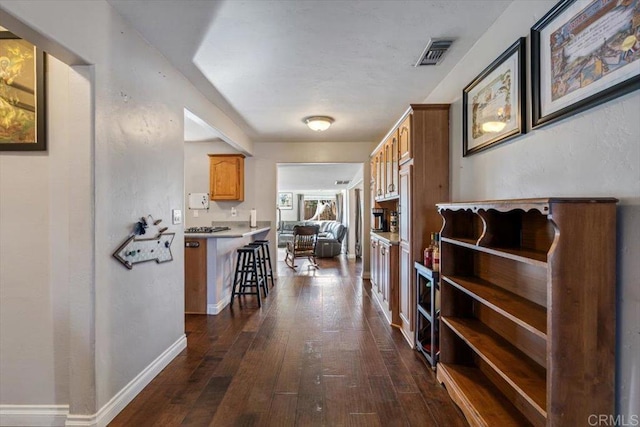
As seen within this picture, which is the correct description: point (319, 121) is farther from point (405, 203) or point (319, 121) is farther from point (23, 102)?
point (23, 102)

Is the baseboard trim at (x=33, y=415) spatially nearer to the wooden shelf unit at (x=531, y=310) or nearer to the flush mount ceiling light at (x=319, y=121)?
the wooden shelf unit at (x=531, y=310)

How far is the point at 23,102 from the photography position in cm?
165

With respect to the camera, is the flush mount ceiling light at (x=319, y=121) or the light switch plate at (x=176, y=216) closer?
the light switch plate at (x=176, y=216)

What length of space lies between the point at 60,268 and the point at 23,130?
0.81 metres

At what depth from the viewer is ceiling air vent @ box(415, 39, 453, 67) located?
2086 mm

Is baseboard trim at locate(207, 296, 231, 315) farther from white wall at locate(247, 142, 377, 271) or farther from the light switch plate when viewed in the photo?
white wall at locate(247, 142, 377, 271)

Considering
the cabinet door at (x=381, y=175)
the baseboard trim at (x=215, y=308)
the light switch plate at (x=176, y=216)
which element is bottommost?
the baseboard trim at (x=215, y=308)

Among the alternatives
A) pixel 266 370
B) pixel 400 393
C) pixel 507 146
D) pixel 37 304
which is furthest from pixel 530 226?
pixel 37 304

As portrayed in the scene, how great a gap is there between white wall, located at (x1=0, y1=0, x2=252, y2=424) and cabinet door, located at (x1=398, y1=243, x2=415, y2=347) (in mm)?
2131

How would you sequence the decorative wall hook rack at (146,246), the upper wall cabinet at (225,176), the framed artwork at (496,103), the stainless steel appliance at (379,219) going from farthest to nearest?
the upper wall cabinet at (225,176), the stainless steel appliance at (379,219), the decorative wall hook rack at (146,246), the framed artwork at (496,103)

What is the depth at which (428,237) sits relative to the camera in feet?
8.11

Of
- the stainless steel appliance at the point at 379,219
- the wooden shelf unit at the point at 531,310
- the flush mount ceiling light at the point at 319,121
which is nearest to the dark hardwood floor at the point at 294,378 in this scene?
the wooden shelf unit at the point at 531,310

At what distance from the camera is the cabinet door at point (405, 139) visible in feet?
8.34

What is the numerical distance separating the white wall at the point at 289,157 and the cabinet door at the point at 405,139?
2294mm
